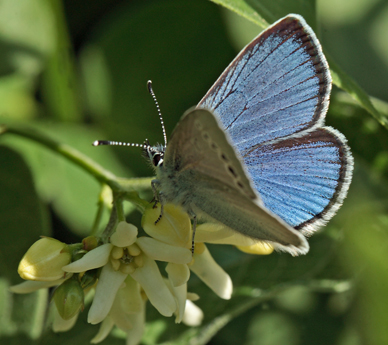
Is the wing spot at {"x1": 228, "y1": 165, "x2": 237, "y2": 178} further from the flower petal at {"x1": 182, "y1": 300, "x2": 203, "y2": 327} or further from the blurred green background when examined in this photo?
the flower petal at {"x1": 182, "y1": 300, "x2": 203, "y2": 327}

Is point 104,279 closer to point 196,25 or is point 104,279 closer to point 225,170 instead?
point 225,170

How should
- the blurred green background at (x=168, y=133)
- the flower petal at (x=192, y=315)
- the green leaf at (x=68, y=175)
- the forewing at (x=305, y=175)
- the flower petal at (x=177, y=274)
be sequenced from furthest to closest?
1. the green leaf at (x=68, y=175)
2. the blurred green background at (x=168, y=133)
3. the flower petal at (x=192, y=315)
4. the forewing at (x=305, y=175)
5. the flower petal at (x=177, y=274)

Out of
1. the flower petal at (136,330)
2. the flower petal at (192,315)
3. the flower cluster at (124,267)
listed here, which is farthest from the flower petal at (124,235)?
the flower petal at (192,315)

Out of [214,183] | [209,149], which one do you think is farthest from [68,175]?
[209,149]

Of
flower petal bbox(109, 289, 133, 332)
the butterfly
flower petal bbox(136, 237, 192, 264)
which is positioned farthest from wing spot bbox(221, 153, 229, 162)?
flower petal bbox(109, 289, 133, 332)

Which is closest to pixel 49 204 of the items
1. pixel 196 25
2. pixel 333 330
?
pixel 196 25

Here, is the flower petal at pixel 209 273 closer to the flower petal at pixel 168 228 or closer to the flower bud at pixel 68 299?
the flower petal at pixel 168 228

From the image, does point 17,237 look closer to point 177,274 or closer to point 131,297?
point 131,297
